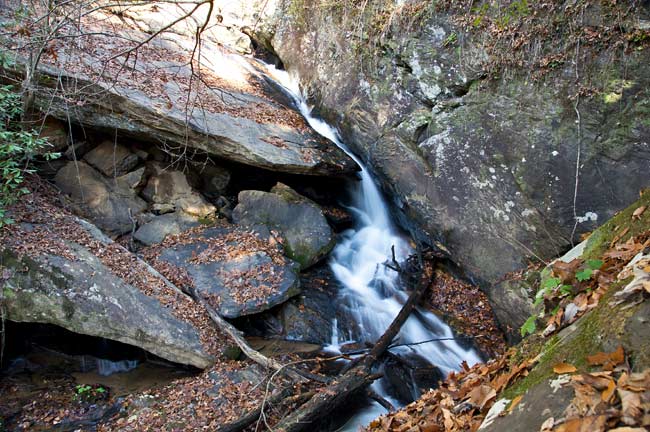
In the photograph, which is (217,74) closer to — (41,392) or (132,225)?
(132,225)

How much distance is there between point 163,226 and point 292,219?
2.60m

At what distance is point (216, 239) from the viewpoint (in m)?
8.19

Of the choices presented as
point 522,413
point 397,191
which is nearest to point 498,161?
point 397,191

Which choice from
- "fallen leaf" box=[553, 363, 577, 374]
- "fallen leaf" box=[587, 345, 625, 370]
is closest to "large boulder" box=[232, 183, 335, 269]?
"fallen leaf" box=[553, 363, 577, 374]

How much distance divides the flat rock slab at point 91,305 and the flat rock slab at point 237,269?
90cm

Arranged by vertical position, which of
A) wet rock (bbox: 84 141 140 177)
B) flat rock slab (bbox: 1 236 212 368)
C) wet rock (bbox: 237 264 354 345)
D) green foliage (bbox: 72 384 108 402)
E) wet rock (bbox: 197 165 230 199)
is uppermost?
wet rock (bbox: 84 141 140 177)

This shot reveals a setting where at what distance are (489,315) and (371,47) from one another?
20.0 ft

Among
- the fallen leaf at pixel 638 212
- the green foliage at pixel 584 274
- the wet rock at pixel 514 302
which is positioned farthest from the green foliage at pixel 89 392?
the fallen leaf at pixel 638 212

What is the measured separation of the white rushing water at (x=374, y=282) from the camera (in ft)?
23.0

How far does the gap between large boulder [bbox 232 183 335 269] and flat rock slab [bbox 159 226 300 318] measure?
33 centimetres

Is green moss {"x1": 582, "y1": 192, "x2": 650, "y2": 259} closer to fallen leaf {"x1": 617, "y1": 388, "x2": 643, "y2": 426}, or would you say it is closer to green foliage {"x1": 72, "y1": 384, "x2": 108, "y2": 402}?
fallen leaf {"x1": 617, "y1": 388, "x2": 643, "y2": 426}

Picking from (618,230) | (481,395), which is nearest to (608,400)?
(481,395)

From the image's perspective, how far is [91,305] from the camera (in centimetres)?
603

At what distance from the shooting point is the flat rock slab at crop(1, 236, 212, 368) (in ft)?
19.1
